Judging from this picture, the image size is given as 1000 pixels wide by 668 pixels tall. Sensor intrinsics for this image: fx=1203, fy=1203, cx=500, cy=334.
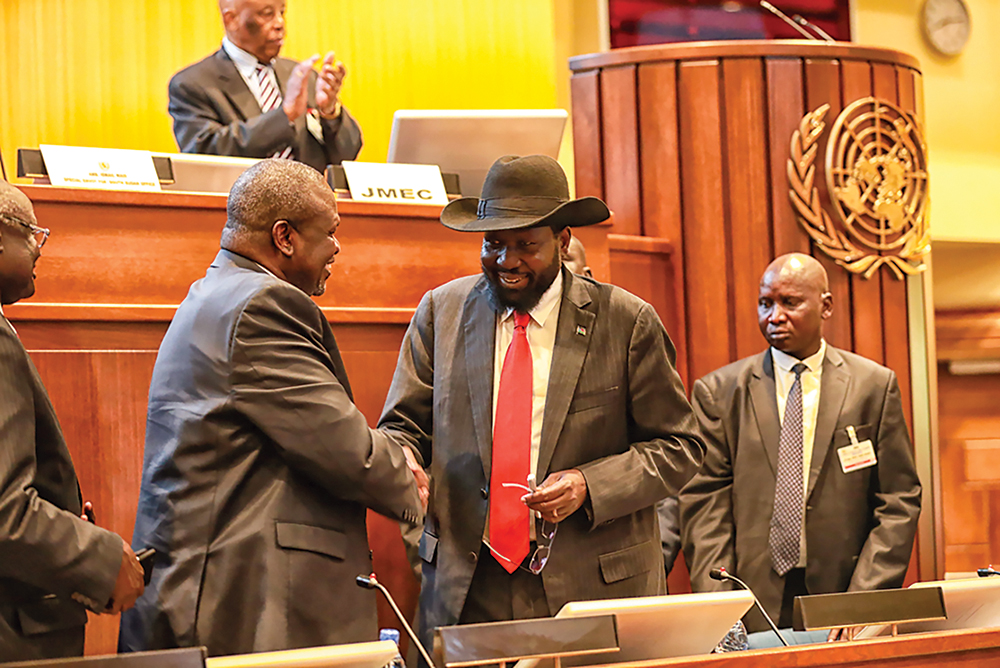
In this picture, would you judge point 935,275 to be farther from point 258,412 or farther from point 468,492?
point 258,412

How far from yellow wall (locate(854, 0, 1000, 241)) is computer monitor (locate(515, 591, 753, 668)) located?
6246 millimetres

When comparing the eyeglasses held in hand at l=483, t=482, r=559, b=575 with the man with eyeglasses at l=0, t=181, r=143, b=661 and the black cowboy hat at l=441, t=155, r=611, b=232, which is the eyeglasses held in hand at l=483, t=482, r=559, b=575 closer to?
the black cowboy hat at l=441, t=155, r=611, b=232

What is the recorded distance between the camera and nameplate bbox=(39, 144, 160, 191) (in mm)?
3336

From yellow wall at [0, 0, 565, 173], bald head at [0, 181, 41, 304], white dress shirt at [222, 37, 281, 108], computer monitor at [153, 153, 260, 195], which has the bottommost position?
bald head at [0, 181, 41, 304]

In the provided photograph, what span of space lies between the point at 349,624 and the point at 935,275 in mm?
7121

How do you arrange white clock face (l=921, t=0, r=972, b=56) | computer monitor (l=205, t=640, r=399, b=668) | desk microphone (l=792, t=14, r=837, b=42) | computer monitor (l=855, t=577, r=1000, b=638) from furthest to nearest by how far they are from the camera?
white clock face (l=921, t=0, r=972, b=56) → desk microphone (l=792, t=14, r=837, b=42) → computer monitor (l=855, t=577, r=1000, b=638) → computer monitor (l=205, t=640, r=399, b=668)

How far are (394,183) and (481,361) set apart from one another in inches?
46.9

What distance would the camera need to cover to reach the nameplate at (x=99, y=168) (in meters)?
3.34

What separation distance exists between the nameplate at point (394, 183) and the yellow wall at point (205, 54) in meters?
2.30

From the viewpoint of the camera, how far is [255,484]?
2178 millimetres

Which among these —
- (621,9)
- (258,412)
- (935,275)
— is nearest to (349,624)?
(258,412)

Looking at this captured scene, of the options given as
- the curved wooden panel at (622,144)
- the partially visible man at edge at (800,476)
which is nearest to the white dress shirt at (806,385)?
the partially visible man at edge at (800,476)

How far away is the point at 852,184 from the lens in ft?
16.1

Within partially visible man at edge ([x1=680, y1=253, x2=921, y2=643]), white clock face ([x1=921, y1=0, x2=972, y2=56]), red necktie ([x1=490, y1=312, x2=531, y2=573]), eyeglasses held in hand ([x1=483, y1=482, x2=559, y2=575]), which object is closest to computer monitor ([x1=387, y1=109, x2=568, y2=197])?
partially visible man at edge ([x1=680, y1=253, x2=921, y2=643])
